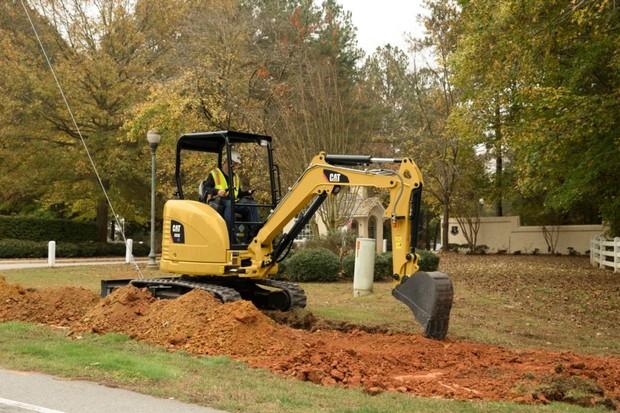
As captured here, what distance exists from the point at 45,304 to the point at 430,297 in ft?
23.6

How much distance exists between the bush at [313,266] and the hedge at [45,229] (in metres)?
21.2

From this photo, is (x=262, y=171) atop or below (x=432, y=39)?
below

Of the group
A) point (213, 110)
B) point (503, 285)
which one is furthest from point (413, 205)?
point (213, 110)

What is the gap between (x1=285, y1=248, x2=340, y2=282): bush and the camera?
20516 mm

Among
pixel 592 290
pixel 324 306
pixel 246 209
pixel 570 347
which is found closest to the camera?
pixel 570 347

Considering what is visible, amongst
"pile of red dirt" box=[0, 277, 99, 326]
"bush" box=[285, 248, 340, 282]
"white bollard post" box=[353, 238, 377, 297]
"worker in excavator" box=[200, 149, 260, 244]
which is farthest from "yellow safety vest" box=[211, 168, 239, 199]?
"bush" box=[285, 248, 340, 282]

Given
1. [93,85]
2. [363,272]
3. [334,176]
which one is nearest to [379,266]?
[363,272]

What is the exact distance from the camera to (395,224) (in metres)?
10.5

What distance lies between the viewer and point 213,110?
2541 cm

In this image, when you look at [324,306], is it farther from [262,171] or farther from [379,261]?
[262,171]

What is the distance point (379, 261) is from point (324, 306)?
5.93 metres

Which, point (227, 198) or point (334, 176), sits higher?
point (334, 176)

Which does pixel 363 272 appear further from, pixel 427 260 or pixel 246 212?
pixel 427 260

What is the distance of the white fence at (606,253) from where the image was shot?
26.4 metres
